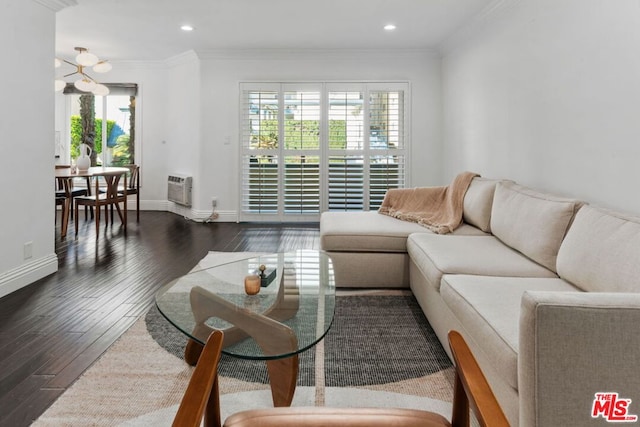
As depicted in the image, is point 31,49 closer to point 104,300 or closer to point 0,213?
point 0,213

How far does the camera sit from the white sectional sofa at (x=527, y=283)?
983 millimetres

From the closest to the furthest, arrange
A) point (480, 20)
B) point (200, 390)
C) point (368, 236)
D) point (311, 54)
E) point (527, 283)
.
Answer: point (200, 390) < point (527, 283) < point (368, 236) < point (480, 20) < point (311, 54)

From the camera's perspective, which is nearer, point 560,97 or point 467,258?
point 467,258

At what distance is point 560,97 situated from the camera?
9.68 ft

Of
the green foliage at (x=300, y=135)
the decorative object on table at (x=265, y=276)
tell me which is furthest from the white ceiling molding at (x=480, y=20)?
the decorative object on table at (x=265, y=276)

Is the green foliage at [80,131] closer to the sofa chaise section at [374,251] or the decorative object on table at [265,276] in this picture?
the sofa chaise section at [374,251]

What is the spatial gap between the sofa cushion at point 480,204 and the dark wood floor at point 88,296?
6.07 ft

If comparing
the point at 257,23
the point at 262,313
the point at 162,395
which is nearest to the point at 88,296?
the point at 162,395

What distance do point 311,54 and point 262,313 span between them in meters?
5.09


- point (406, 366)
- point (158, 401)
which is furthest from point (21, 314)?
point (406, 366)

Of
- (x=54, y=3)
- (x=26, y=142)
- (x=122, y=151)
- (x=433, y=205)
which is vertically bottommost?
(x=433, y=205)

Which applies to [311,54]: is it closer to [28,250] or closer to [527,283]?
[28,250]

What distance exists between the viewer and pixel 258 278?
2104mm

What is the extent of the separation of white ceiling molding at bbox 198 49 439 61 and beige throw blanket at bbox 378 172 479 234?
2810 mm
